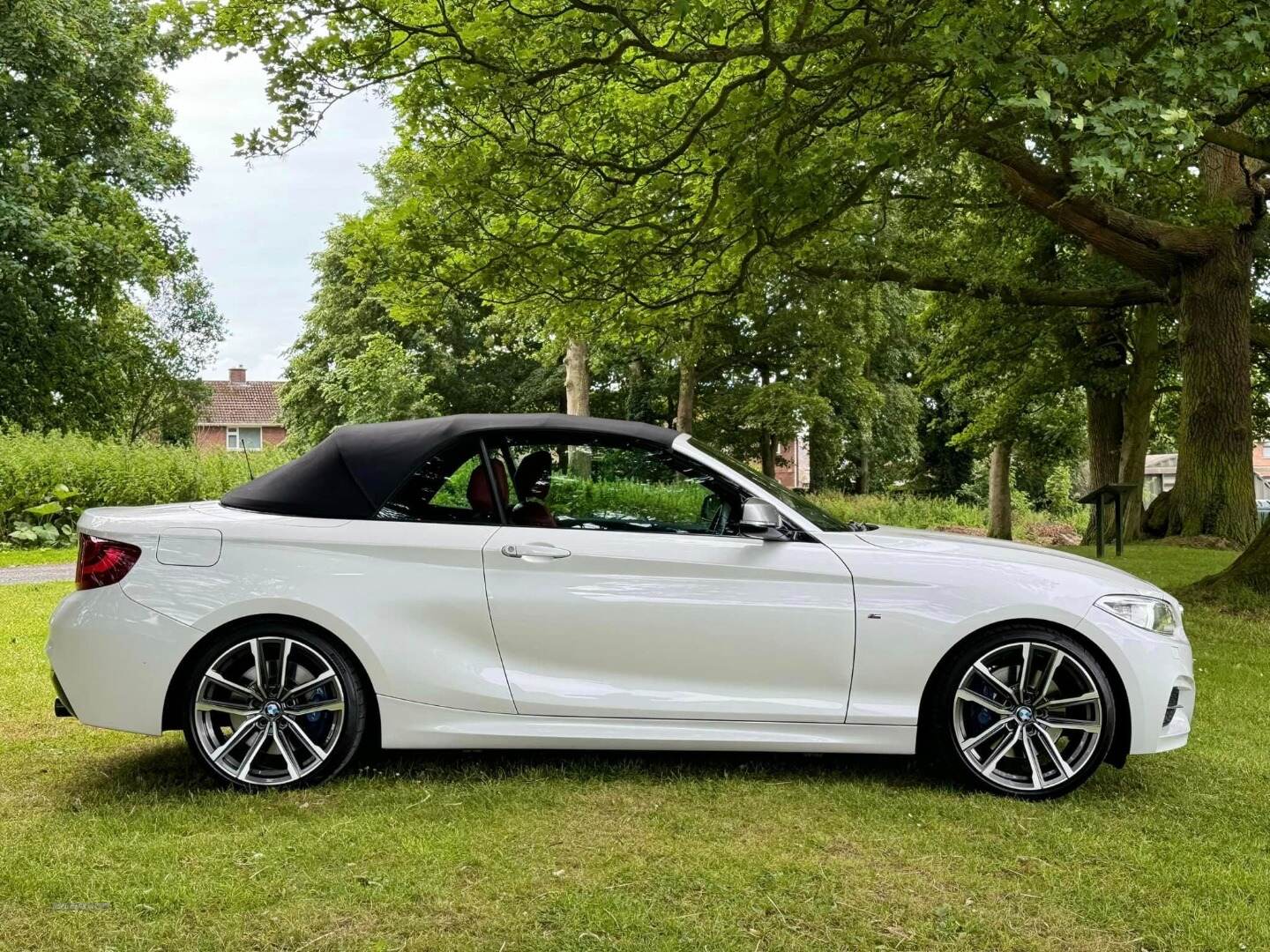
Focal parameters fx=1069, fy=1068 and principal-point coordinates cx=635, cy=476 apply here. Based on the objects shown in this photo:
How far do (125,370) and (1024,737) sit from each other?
130ft

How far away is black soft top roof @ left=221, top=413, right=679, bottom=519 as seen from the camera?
15.5 feet

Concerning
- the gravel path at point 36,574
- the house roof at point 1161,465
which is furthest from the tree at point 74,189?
the house roof at point 1161,465

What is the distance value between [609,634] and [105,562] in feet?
7.03

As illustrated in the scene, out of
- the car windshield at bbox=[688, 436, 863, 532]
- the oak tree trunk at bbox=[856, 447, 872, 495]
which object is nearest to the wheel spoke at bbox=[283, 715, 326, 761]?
the car windshield at bbox=[688, 436, 863, 532]

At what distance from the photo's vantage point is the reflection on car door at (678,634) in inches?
175

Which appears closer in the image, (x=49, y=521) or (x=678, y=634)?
(x=678, y=634)

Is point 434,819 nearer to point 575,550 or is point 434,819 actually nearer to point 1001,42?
point 575,550

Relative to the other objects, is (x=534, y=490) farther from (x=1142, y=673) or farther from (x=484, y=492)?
(x=1142, y=673)

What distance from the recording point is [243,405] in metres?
75.6

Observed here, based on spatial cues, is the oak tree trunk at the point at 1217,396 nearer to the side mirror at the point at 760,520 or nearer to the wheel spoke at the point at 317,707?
the side mirror at the point at 760,520

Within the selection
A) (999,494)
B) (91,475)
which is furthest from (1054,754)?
(999,494)

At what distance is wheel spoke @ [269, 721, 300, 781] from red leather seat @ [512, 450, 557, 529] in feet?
4.31

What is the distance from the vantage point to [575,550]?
4551 mm

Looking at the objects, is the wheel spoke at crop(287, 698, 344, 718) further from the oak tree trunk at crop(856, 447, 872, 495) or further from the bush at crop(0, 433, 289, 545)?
the oak tree trunk at crop(856, 447, 872, 495)
